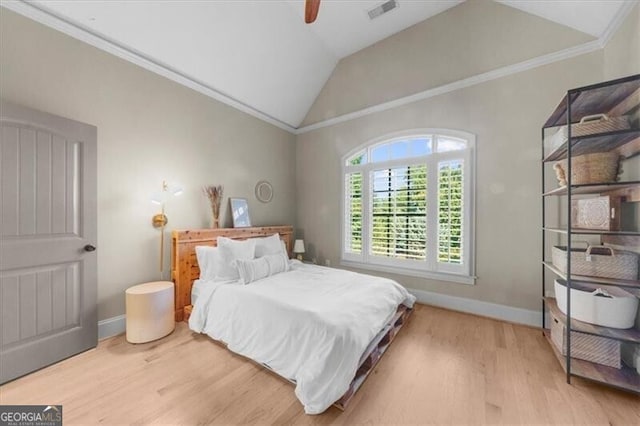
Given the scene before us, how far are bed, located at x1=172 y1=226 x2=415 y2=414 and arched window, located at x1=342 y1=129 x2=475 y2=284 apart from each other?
0.79 meters

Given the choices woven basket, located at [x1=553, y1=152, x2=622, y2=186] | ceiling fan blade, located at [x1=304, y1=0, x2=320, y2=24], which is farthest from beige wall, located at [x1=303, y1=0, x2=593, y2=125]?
ceiling fan blade, located at [x1=304, y1=0, x2=320, y2=24]

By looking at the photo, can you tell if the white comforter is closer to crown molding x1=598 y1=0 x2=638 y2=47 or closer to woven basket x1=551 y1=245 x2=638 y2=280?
woven basket x1=551 y1=245 x2=638 y2=280

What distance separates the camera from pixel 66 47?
7.43 ft

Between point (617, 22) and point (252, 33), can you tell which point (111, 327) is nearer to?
point (252, 33)

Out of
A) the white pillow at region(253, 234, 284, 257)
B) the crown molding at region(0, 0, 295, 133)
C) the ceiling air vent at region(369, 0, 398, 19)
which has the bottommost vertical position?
the white pillow at region(253, 234, 284, 257)

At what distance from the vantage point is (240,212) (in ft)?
12.4

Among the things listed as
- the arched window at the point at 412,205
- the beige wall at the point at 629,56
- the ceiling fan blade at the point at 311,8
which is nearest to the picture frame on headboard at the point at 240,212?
the arched window at the point at 412,205

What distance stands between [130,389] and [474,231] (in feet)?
12.5

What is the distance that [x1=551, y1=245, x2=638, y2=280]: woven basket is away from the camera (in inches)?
72.4

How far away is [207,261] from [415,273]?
2.84 meters

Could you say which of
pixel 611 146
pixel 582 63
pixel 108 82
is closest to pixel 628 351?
pixel 611 146

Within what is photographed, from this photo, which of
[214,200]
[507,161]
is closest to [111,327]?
[214,200]

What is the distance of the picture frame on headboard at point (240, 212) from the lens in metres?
3.69

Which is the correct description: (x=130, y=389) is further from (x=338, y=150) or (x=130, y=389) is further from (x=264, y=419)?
(x=338, y=150)
